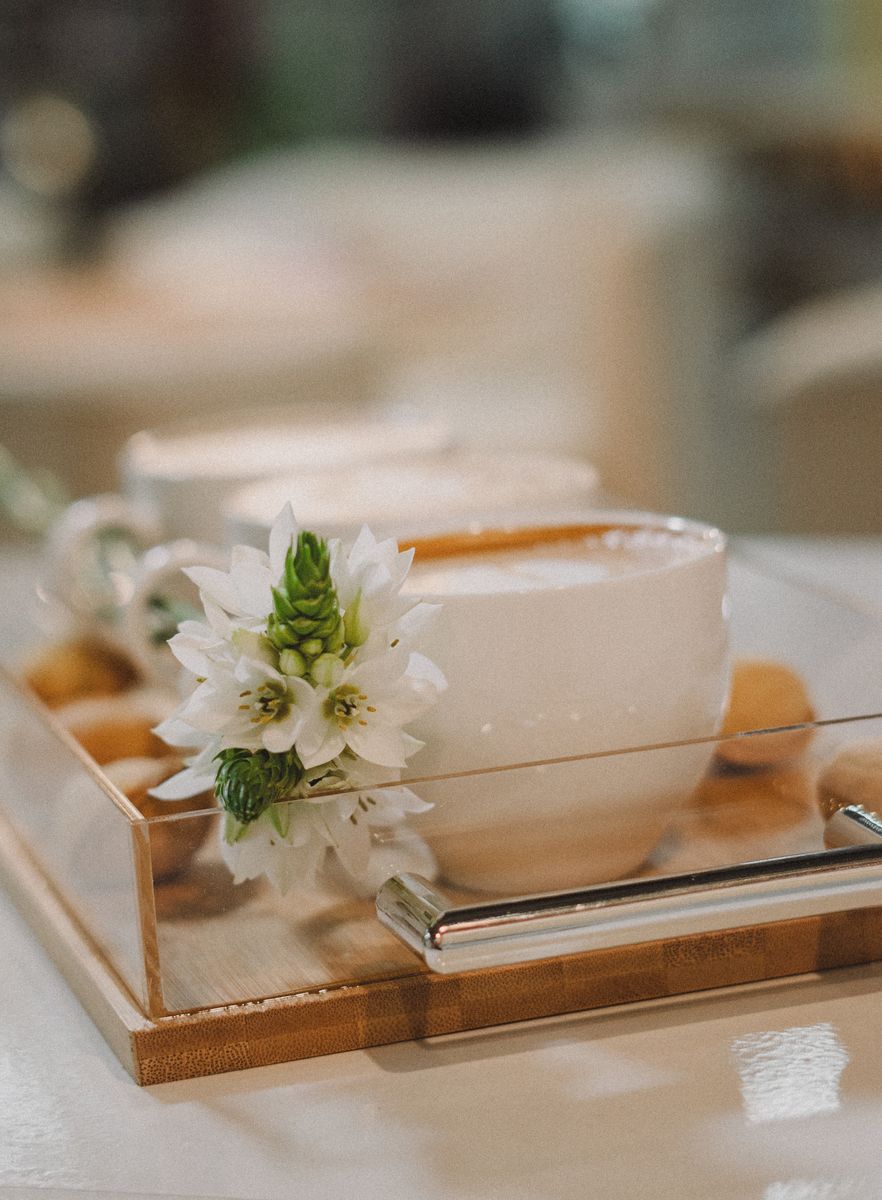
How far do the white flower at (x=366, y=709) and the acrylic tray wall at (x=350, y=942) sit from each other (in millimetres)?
13

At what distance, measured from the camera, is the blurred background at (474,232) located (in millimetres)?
2139

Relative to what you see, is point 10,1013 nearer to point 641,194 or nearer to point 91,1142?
point 91,1142

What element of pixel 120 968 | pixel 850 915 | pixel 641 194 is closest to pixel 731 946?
pixel 850 915

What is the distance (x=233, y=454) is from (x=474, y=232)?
1976mm

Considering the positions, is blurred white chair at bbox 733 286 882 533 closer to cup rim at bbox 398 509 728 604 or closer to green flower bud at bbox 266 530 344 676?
cup rim at bbox 398 509 728 604

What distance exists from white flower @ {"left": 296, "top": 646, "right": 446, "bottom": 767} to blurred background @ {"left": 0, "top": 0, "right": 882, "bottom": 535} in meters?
1.17

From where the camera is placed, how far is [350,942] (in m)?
0.35

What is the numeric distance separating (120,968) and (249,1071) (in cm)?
4

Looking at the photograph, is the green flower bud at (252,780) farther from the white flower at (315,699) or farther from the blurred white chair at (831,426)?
the blurred white chair at (831,426)

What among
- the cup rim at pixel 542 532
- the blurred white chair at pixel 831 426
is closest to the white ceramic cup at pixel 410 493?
the cup rim at pixel 542 532

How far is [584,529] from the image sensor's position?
0.44 m

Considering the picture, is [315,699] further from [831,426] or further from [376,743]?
[831,426]

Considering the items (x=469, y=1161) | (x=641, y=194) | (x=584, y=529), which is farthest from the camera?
(x=641, y=194)

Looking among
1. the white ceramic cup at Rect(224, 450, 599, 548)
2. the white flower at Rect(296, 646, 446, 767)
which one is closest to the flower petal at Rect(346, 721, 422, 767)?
the white flower at Rect(296, 646, 446, 767)
